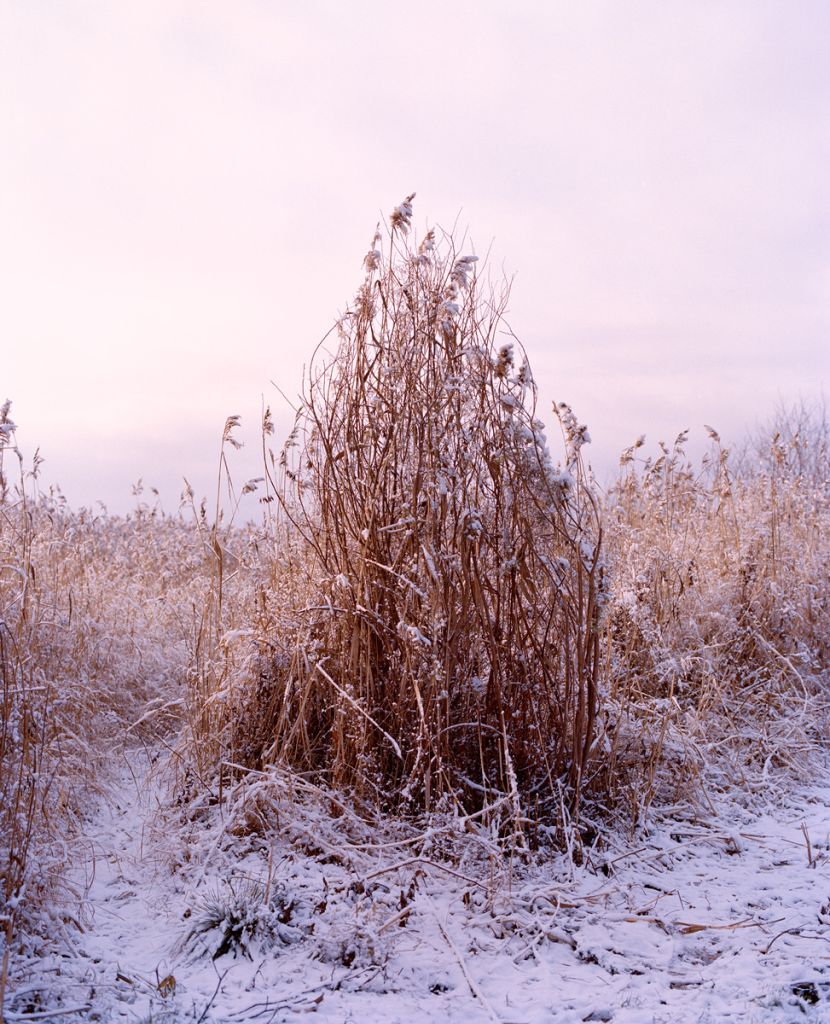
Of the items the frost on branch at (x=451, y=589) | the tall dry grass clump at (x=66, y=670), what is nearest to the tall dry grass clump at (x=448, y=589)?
the frost on branch at (x=451, y=589)

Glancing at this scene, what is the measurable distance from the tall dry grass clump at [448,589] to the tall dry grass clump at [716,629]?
36cm

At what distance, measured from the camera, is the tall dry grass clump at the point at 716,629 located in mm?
4117

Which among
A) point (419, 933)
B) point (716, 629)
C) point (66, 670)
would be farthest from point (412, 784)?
point (716, 629)

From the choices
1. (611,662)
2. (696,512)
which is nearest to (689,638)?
(611,662)

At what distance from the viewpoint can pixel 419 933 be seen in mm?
2707

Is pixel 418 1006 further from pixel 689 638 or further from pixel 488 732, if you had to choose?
pixel 689 638

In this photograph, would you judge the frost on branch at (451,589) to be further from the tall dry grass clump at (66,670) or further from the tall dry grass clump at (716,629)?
the tall dry grass clump at (66,670)

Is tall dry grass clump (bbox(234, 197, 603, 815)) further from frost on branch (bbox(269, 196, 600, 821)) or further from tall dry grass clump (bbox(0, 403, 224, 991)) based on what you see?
tall dry grass clump (bbox(0, 403, 224, 991))

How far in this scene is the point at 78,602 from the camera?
543 centimetres

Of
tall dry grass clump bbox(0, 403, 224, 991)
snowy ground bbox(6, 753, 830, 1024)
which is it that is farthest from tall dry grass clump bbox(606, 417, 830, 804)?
tall dry grass clump bbox(0, 403, 224, 991)

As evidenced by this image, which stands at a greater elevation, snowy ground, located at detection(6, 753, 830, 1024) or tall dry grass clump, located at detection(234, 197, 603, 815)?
tall dry grass clump, located at detection(234, 197, 603, 815)

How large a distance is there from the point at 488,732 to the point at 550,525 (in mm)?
852

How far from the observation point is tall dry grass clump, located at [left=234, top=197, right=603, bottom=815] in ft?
10.6

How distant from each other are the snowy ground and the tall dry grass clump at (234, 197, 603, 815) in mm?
→ 331
